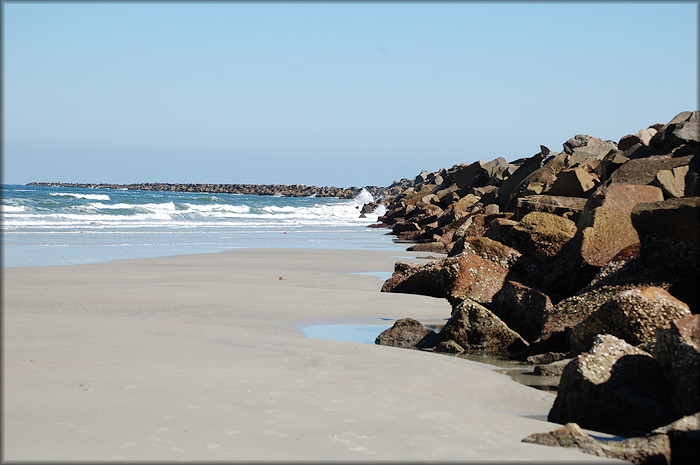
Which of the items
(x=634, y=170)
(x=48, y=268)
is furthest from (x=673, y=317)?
(x=48, y=268)

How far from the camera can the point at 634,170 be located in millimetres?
12914

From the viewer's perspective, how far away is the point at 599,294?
7969 mm

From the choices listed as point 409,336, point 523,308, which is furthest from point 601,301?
point 409,336

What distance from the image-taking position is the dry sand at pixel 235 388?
4230 mm

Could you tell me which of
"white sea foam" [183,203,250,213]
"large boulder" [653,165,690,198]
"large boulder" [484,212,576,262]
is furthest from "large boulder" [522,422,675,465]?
"white sea foam" [183,203,250,213]

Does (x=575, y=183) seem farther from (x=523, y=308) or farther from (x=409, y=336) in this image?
(x=409, y=336)

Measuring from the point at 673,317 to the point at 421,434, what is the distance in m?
3.02

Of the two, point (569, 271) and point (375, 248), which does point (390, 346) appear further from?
point (375, 248)

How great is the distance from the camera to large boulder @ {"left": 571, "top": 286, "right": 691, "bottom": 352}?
21.6 ft

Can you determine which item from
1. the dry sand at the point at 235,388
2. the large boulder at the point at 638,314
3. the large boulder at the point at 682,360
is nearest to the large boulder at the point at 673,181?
the dry sand at the point at 235,388

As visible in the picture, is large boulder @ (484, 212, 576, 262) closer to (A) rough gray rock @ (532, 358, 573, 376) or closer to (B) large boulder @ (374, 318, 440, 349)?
(B) large boulder @ (374, 318, 440, 349)

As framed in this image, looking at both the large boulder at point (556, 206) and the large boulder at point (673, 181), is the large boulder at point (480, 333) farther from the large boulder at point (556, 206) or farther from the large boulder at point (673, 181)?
the large boulder at point (556, 206)

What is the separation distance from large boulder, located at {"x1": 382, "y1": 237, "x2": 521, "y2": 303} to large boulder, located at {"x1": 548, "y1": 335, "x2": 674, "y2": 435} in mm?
3906

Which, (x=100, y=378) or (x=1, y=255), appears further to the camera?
(x=100, y=378)
